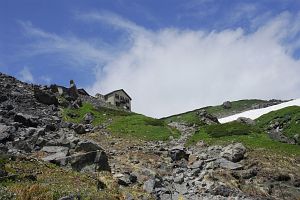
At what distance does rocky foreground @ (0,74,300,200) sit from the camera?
34.7 meters

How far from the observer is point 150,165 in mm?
45344

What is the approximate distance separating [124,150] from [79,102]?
133ft

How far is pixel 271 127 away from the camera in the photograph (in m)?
94.1

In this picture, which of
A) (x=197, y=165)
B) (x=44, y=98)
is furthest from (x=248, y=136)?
(x=44, y=98)

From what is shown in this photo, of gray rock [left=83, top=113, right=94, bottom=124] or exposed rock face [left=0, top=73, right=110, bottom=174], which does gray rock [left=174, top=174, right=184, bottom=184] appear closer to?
A: exposed rock face [left=0, top=73, right=110, bottom=174]

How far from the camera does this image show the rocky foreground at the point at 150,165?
1367 inches

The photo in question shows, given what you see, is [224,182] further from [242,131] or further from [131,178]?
[242,131]

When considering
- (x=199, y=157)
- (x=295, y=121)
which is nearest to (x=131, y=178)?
(x=199, y=157)

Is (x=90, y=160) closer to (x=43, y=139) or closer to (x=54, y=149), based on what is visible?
(x=54, y=149)

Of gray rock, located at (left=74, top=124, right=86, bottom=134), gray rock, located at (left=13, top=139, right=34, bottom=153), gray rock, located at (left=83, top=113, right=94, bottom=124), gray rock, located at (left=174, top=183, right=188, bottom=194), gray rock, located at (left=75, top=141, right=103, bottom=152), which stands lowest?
gray rock, located at (left=174, top=183, right=188, bottom=194)

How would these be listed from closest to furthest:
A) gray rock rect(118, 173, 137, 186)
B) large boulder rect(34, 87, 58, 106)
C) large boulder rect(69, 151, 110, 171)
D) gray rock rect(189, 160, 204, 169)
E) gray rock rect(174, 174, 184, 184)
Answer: gray rock rect(118, 173, 137, 186) → large boulder rect(69, 151, 110, 171) → gray rock rect(174, 174, 184, 184) → gray rock rect(189, 160, 204, 169) → large boulder rect(34, 87, 58, 106)

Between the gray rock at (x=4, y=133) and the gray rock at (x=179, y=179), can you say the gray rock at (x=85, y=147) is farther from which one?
the gray rock at (x=4, y=133)

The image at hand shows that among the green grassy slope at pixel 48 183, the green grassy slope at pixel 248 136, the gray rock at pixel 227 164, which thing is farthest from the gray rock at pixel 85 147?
the green grassy slope at pixel 248 136

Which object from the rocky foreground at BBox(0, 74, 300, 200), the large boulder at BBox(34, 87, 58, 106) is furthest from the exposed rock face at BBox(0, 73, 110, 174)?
the large boulder at BBox(34, 87, 58, 106)
